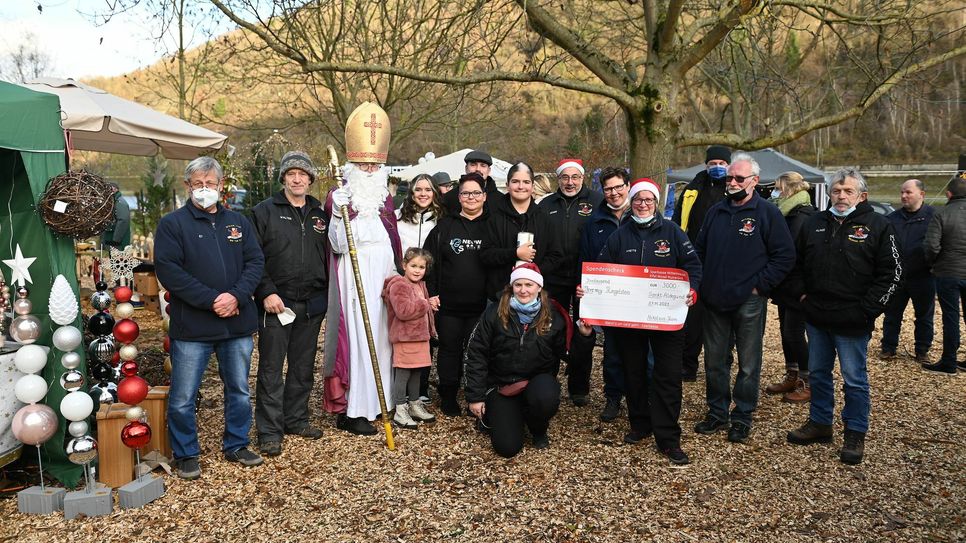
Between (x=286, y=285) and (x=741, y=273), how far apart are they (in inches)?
130

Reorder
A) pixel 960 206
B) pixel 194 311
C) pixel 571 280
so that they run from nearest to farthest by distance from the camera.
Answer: pixel 194 311 < pixel 571 280 < pixel 960 206

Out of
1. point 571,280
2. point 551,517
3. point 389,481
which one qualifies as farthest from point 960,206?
point 389,481

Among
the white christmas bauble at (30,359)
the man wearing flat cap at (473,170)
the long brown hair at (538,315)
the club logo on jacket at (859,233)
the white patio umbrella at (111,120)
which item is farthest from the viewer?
the white patio umbrella at (111,120)

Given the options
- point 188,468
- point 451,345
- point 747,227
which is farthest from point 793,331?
point 188,468

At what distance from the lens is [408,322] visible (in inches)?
204

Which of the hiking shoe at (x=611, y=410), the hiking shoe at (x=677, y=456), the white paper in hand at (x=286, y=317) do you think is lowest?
the hiking shoe at (x=677, y=456)

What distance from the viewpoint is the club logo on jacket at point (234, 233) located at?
4.31 metres

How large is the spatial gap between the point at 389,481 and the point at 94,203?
254cm

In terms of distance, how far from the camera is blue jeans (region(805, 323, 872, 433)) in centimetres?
454

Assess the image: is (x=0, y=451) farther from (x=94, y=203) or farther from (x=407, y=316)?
(x=407, y=316)

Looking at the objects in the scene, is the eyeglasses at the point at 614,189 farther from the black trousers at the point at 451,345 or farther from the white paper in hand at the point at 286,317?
the white paper in hand at the point at 286,317

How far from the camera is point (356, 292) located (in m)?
5.16

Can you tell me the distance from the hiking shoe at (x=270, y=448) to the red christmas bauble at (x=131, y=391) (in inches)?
37.1

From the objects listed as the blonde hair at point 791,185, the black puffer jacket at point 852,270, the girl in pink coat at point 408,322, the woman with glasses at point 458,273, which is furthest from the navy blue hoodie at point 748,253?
the girl in pink coat at point 408,322
